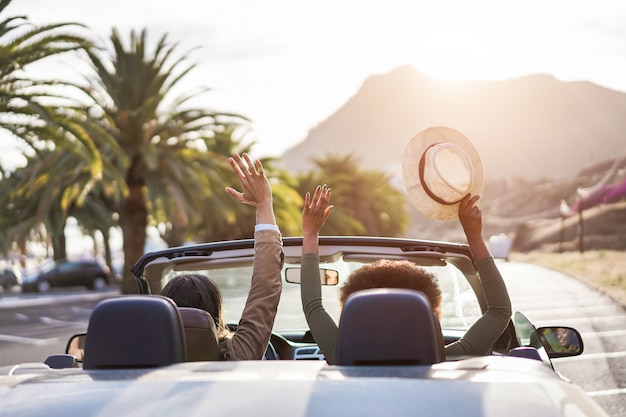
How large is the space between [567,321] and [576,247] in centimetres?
6307

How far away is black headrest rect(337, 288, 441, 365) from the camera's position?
2234 mm

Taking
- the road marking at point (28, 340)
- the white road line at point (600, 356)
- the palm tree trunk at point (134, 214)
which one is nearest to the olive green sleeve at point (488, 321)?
the white road line at point (600, 356)

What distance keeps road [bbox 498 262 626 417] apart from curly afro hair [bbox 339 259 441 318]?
5854mm

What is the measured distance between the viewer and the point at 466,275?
4.69 metres

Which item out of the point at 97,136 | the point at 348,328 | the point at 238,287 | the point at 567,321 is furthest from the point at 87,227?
the point at 348,328

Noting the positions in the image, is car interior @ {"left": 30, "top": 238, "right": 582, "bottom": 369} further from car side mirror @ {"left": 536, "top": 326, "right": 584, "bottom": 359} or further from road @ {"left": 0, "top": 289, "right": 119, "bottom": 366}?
road @ {"left": 0, "top": 289, "right": 119, "bottom": 366}

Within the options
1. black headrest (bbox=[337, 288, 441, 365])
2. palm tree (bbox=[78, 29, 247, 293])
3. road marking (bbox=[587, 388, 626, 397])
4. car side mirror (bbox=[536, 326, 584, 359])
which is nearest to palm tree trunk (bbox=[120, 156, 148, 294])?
palm tree (bbox=[78, 29, 247, 293])

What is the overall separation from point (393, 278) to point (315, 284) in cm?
28

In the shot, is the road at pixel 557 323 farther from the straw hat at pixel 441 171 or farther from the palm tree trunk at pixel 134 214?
the straw hat at pixel 441 171

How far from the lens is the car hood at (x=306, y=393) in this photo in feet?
5.88

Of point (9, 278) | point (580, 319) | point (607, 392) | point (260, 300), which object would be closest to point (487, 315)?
point (260, 300)

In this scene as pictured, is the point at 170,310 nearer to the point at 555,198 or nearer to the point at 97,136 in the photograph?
the point at 97,136

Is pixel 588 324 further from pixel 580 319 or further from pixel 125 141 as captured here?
pixel 125 141

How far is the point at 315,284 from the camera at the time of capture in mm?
3199
